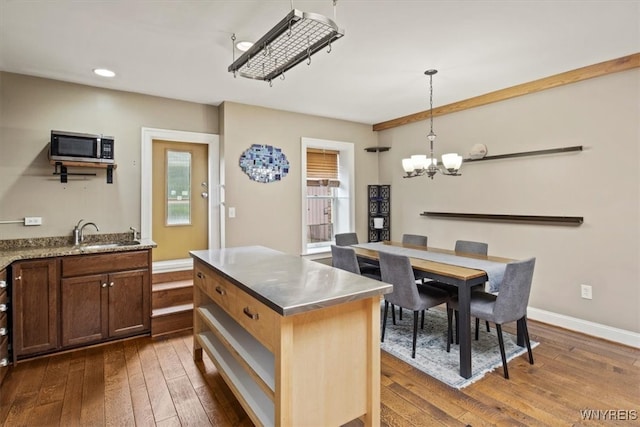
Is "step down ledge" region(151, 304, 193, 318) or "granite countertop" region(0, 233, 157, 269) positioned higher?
"granite countertop" region(0, 233, 157, 269)

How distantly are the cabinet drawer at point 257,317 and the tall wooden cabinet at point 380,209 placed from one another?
3.70 m

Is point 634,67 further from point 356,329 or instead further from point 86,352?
point 86,352

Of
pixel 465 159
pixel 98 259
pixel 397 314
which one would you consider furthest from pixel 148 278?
pixel 465 159

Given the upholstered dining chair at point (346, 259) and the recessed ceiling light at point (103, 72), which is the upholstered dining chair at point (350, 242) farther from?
the recessed ceiling light at point (103, 72)

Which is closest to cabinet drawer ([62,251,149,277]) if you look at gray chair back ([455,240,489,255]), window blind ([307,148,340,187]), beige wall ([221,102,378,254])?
beige wall ([221,102,378,254])

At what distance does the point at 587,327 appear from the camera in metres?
3.25

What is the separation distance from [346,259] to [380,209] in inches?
86.4

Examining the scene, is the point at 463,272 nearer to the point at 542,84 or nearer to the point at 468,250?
the point at 468,250

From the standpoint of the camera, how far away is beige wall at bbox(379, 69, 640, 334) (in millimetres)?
3025

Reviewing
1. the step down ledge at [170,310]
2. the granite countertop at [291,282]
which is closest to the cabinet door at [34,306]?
the step down ledge at [170,310]

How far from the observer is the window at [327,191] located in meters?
5.04

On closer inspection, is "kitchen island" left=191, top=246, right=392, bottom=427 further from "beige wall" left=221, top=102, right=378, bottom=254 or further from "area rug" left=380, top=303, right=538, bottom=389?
"beige wall" left=221, top=102, right=378, bottom=254

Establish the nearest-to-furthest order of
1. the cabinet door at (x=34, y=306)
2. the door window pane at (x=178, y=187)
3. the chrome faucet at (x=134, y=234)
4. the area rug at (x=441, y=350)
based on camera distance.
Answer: the area rug at (x=441, y=350) → the cabinet door at (x=34, y=306) → the chrome faucet at (x=134, y=234) → the door window pane at (x=178, y=187)

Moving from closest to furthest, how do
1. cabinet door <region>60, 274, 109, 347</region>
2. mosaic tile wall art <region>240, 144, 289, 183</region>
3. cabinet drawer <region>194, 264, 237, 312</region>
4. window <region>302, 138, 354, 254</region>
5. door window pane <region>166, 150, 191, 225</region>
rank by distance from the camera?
cabinet drawer <region>194, 264, 237, 312</region> < cabinet door <region>60, 274, 109, 347</region> < door window pane <region>166, 150, 191, 225</region> < mosaic tile wall art <region>240, 144, 289, 183</region> < window <region>302, 138, 354, 254</region>
